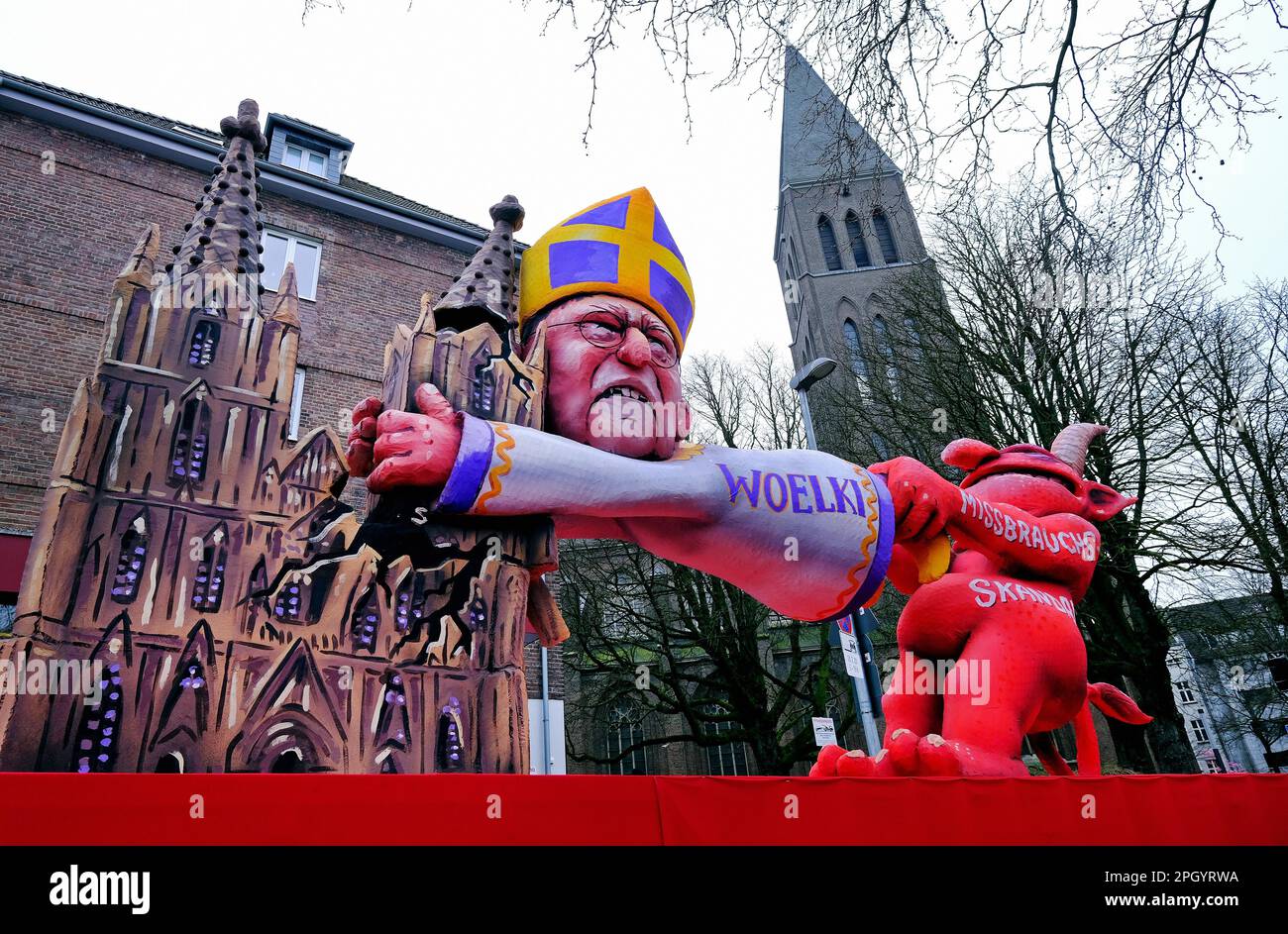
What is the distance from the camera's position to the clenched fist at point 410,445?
2.73 m

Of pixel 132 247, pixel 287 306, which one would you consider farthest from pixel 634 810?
pixel 132 247

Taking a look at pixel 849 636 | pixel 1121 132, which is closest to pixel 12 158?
pixel 849 636

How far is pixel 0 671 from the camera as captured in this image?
2.21 metres

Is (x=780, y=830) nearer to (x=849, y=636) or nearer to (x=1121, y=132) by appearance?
(x=1121, y=132)

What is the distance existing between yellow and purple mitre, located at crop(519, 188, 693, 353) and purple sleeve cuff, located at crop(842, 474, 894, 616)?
1091 millimetres

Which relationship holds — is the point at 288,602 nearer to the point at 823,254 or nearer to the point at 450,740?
the point at 450,740

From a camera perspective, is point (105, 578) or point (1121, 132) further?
point (1121, 132)

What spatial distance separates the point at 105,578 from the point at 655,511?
1709mm

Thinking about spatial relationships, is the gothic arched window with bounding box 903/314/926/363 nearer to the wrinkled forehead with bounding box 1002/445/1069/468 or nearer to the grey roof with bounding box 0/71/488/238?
the grey roof with bounding box 0/71/488/238

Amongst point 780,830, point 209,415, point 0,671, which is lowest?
point 780,830

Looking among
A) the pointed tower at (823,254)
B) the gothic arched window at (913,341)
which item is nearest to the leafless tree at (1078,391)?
the gothic arched window at (913,341)

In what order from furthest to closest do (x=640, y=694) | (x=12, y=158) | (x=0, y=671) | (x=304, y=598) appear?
(x=640, y=694)
(x=12, y=158)
(x=304, y=598)
(x=0, y=671)

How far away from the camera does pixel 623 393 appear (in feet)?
10.8
